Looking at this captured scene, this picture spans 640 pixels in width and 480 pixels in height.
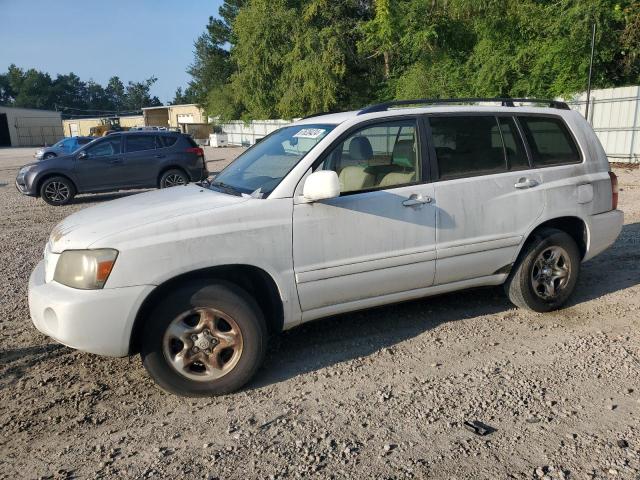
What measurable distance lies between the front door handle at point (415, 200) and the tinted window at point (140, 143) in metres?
10.7

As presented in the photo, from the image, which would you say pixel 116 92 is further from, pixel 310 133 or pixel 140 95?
pixel 310 133

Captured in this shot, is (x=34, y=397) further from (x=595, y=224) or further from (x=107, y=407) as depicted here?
(x=595, y=224)

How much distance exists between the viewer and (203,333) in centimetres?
341

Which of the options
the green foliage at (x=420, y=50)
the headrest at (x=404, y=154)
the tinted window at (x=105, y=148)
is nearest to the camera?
the headrest at (x=404, y=154)

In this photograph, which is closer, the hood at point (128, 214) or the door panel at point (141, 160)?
the hood at point (128, 214)

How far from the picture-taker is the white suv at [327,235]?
3262mm

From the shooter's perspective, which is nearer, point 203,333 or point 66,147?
point 203,333

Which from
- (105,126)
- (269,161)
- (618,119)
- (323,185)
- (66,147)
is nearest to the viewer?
(323,185)

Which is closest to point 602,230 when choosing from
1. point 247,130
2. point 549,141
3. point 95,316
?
point 549,141

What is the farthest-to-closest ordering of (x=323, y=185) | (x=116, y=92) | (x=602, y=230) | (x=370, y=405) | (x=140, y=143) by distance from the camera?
1. (x=116, y=92)
2. (x=140, y=143)
3. (x=602, y=230)
4. (x=323, y=185)
5. (x=370, y=405)

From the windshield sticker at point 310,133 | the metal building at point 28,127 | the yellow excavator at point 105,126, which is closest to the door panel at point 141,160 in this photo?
the windshield sticker at point 310,133

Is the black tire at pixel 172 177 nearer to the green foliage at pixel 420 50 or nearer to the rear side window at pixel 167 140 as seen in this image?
the rear side window at pixel 167 140

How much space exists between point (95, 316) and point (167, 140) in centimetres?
1107

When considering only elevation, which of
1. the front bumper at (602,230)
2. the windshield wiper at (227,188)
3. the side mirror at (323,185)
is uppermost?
the side mirror at (323,185)
